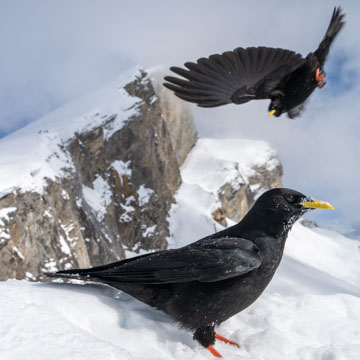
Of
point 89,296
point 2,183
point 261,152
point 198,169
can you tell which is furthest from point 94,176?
point 261,152

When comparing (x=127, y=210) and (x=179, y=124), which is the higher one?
(x=179, y=124)

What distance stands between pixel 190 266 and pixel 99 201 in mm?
18072

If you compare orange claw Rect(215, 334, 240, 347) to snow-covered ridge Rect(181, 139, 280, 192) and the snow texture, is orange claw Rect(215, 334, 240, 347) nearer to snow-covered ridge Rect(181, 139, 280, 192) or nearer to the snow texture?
the snow texture

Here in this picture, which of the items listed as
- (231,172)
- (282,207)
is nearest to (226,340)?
(282,207)

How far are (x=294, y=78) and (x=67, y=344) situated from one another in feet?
16.3

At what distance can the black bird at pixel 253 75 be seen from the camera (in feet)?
16.8

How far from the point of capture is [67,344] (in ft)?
6.46

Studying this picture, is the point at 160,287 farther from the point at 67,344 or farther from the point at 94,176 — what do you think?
the point at 94,176

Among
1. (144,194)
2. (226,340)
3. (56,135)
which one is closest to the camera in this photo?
(226,340)

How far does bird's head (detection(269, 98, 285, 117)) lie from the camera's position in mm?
6141

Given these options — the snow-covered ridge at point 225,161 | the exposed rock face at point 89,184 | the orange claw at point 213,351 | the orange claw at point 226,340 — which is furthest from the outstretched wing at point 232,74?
the snow-covered ridge at point 225,161

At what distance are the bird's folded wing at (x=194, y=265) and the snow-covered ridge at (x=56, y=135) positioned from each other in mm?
7977

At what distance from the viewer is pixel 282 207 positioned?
2.78m

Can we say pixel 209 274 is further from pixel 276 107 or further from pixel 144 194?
pixel 144 194
